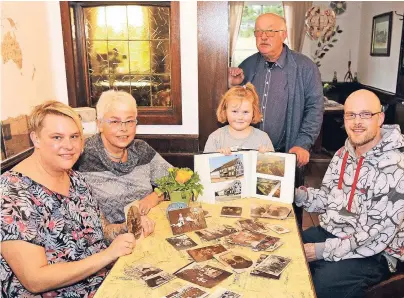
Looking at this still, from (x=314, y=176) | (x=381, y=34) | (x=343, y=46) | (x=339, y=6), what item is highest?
(x=339, y=6)

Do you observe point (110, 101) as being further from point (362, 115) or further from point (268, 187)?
point (362, 115)

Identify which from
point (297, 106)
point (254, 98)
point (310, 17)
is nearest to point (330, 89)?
point (310, 17)

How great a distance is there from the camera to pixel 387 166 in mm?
1822

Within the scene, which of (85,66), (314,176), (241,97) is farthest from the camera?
(314,176)

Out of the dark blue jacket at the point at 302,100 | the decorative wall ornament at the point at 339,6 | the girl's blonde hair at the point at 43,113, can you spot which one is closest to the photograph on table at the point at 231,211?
the girl's blonde hair at the point at 43,113

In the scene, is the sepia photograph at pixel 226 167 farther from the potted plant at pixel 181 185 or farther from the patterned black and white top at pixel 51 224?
the patterned black and white top at pixel 51 224

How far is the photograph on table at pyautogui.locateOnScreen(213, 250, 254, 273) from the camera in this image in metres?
1.39

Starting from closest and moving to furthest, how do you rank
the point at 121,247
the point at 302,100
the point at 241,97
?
the point at 121,247, the point at 241,97, the point at 302,100

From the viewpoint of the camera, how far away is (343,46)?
8.02 m

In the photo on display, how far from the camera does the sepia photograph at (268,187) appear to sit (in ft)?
6.65

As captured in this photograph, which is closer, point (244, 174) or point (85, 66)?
point (244, 174)

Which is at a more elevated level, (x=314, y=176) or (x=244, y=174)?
(x=244, y=174)

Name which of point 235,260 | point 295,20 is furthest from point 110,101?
point 295,20

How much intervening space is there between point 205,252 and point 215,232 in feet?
0.63
